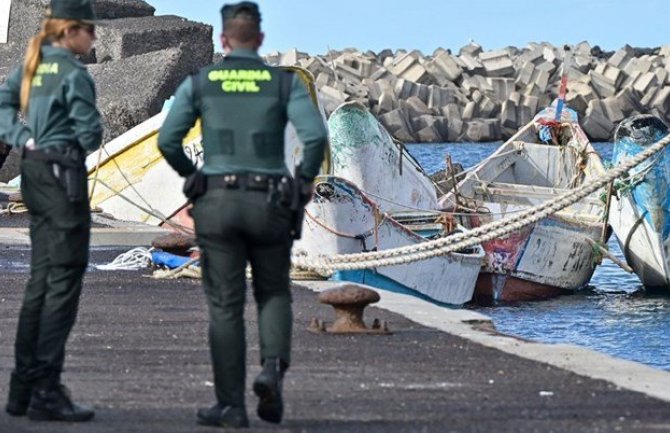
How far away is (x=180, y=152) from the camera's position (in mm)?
7805

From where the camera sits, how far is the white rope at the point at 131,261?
1521 cm

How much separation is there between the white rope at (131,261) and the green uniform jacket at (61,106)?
7.23 metres

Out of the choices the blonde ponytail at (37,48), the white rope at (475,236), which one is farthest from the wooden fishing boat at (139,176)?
the blonde ponytail at (37,48)

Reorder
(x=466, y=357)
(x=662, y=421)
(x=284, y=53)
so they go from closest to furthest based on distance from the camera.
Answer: (x=662, y=421), (x=466, y=357), (x=284, y=53)

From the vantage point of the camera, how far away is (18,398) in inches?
313

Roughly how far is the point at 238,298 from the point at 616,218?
1951cm

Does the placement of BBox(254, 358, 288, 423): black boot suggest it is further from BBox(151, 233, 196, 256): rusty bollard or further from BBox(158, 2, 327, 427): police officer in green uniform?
BBox(151, 233, 196, 256): rusty bollard

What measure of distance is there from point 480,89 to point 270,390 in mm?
83233

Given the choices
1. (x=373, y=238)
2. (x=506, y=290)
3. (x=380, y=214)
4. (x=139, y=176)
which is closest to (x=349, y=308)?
(x=373, y=238)

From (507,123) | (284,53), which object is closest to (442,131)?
(507,123)

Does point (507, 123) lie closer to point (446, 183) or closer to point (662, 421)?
point (446, 183)

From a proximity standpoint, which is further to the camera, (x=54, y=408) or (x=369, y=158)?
(x=369, y=158)

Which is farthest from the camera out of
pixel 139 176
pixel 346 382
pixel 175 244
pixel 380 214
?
pixel 139 176

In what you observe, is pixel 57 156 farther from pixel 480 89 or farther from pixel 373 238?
pixel 480 89
